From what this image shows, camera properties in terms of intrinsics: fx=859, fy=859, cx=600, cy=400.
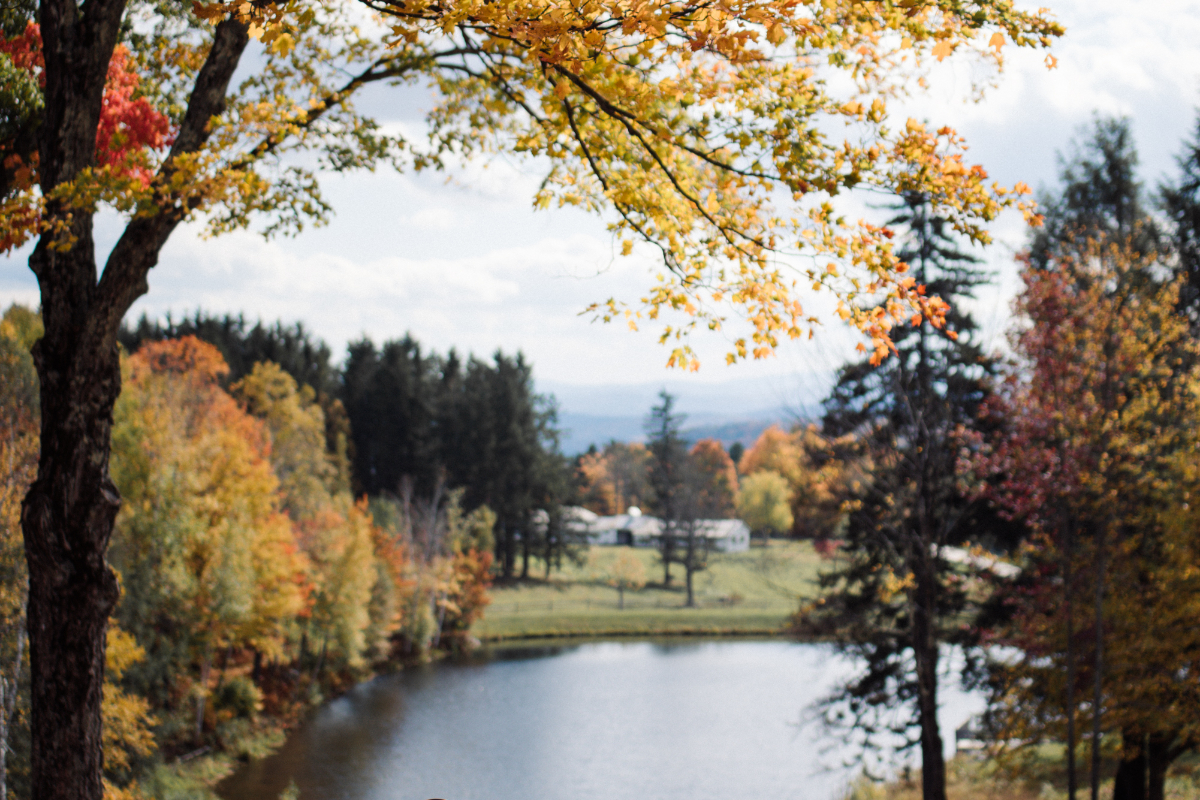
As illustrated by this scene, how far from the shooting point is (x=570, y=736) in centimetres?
2527

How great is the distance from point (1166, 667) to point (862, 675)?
801 cm

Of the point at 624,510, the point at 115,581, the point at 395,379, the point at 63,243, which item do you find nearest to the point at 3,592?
the point at 115,581

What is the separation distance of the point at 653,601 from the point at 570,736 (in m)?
29.0

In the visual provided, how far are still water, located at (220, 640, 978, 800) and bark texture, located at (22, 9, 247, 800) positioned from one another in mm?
14905

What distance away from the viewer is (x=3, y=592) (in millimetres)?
10820

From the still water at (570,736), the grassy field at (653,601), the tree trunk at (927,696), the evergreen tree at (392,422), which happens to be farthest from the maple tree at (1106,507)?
the evergreen tree at (392,422)

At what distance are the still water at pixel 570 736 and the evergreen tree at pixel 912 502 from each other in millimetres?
1510

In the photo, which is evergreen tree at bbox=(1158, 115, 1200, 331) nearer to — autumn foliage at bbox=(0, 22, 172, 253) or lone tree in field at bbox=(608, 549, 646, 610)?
autumn foliage at bbox=(0, 22, 172, 253)

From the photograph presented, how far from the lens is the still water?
2016cm

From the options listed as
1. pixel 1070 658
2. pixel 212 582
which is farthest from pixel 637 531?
pixel 1070 658

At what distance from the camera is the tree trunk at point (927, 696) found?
1333 cm

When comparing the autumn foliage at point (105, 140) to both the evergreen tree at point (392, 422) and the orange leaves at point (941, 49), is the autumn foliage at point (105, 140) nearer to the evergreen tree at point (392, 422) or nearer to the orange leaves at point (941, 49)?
the orange leaves at point (941, 49)

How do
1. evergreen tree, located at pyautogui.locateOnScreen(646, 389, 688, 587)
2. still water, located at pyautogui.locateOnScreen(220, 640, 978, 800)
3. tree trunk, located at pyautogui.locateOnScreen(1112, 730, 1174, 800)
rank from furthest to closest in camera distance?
evergreen tree, located at pyautogui.locateOnScreen(646, 389, 688, 587)
still water, located at pyautogui.locateOnScreen(220, 640, 978, 800)
tree trunk, located at pyautogui.locateOnScreen(1112, 730, 1174, 800)

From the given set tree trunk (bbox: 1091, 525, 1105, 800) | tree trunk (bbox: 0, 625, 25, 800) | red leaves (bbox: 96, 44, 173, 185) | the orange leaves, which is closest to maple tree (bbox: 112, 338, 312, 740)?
tree trunk (bbox: 0, 625, 25, 800)
